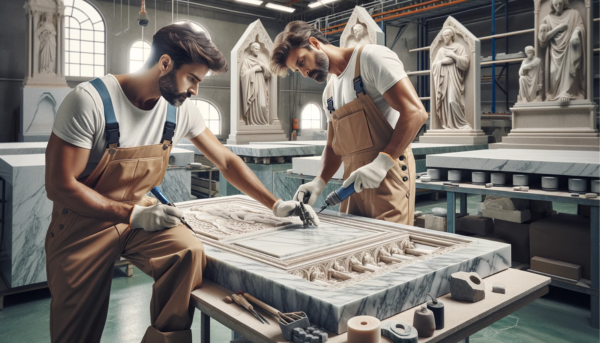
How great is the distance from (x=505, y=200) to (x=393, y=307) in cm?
349

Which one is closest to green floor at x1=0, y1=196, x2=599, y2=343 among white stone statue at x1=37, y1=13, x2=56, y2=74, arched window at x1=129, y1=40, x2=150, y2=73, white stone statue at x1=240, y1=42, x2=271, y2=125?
white stone statue at x1=240, y1=42, x2=271, y2=125

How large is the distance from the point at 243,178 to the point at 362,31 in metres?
7.06

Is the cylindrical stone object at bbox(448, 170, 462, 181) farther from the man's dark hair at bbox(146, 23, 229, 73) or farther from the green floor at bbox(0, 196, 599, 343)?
the man's dark hair at bbox(146, 23, 229, 73)

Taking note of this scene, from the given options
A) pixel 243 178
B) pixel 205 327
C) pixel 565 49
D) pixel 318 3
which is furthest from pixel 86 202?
pixel 318 3

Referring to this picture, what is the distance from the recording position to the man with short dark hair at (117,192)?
1.52 metres

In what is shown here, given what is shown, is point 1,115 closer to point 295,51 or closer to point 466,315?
point 295,51

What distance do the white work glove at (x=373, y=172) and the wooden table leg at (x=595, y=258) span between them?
198 centimetres

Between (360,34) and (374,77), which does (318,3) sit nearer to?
(360,34)

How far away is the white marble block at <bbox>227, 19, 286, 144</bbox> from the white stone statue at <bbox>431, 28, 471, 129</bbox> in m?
3.24

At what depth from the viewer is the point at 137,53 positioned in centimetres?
1498

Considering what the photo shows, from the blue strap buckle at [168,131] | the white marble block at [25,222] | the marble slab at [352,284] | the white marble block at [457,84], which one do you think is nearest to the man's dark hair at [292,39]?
the blue strap buckle at [168,131]

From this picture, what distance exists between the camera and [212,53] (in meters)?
1.69

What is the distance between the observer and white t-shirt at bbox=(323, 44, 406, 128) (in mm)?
2268

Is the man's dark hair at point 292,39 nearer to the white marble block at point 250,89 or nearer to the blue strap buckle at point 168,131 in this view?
the blue strap buckle at point 168,131
